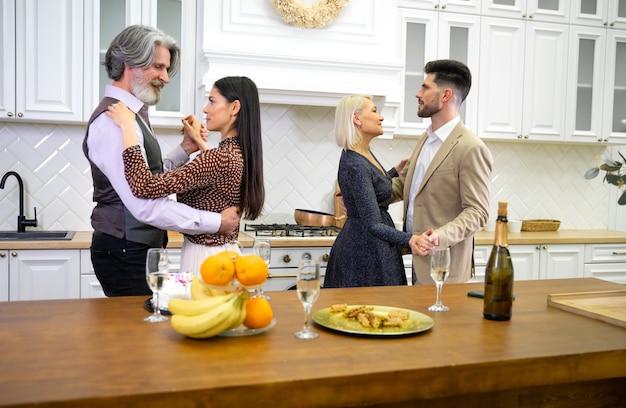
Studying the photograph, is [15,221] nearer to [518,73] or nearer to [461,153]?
[461,153]

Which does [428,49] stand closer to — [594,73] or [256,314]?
[594,73]

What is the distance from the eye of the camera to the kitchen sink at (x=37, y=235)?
141 inches

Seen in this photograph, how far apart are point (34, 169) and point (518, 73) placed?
3.14 m

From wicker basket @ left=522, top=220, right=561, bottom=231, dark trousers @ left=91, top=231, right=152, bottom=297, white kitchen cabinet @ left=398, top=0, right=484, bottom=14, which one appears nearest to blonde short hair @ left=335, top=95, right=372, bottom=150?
dark trousers @ left=91, top=231, right=152, bottom=297

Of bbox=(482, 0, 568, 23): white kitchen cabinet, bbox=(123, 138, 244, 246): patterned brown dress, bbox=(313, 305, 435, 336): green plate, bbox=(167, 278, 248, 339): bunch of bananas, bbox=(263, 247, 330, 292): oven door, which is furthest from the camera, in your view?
bbox=(482, 0, 568, 23): white kitchen cabinet

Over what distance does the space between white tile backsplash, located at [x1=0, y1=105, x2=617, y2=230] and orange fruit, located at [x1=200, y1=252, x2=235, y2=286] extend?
2653mm

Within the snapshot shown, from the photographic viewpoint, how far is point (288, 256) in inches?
144

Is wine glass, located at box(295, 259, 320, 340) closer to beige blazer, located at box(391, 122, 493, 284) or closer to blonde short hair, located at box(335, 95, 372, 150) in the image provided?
beige blazer, located at box(391, 122, 493, 284)

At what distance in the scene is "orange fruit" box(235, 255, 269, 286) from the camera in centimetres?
153

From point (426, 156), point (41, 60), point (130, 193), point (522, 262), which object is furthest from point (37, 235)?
point (522, 262)

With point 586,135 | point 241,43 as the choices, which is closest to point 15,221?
point 241,43

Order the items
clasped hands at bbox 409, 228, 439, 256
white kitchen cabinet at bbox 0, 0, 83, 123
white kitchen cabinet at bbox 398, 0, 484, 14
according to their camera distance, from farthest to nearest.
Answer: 1. white kitchen cabinet at bbox 398, 0, 484, 14
2. white kitchen cabinet at bbox 0, 0, 83, 123
3. clasped hands at bbox 409, 228, 439, 256

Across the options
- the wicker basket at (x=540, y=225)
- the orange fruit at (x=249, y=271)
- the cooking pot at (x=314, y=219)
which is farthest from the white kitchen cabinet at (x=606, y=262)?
the orange fruit at (x=249, y=271)

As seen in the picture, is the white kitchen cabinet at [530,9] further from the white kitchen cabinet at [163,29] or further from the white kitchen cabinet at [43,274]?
the white kitchen cabinet at [43,274]
